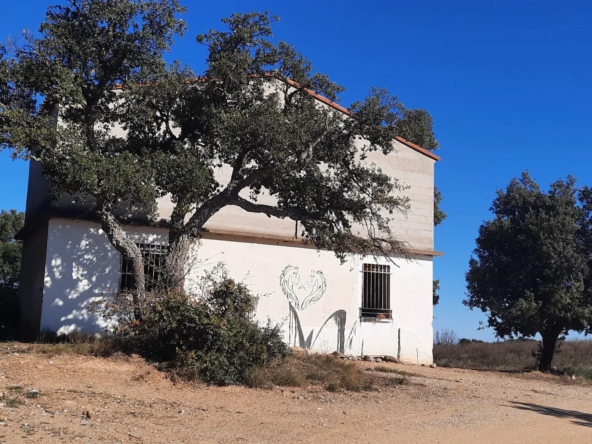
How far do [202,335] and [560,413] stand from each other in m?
7.21

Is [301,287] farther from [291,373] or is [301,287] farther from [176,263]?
[291,373]

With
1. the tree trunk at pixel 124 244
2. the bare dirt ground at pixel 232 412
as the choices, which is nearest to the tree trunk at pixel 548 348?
the bare dirt ground at pixel 232 412

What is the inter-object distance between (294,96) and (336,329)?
7555mm

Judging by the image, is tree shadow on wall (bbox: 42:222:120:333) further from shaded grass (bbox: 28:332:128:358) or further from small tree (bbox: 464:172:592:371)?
small tree (bbox: 464:172:592:371)

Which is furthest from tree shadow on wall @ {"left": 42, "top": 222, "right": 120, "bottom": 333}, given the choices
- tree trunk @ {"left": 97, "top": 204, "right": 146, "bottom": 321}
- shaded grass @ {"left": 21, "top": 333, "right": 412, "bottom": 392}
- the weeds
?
the weeds

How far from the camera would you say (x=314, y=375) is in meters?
12.6

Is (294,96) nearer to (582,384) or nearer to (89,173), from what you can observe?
(89,173)

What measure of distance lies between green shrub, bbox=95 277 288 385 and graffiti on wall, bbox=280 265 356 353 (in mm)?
5588

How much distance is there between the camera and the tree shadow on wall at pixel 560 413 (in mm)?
Result: 11070

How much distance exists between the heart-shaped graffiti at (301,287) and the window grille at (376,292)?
1481 mm

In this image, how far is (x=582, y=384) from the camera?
1756 cm

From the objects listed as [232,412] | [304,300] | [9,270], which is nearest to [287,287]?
[304,300]

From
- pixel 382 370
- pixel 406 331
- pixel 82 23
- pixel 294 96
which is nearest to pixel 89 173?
pixel 82 23

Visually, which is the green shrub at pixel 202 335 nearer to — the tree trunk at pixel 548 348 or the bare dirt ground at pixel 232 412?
the bare dirt ground at pixel 232 412
